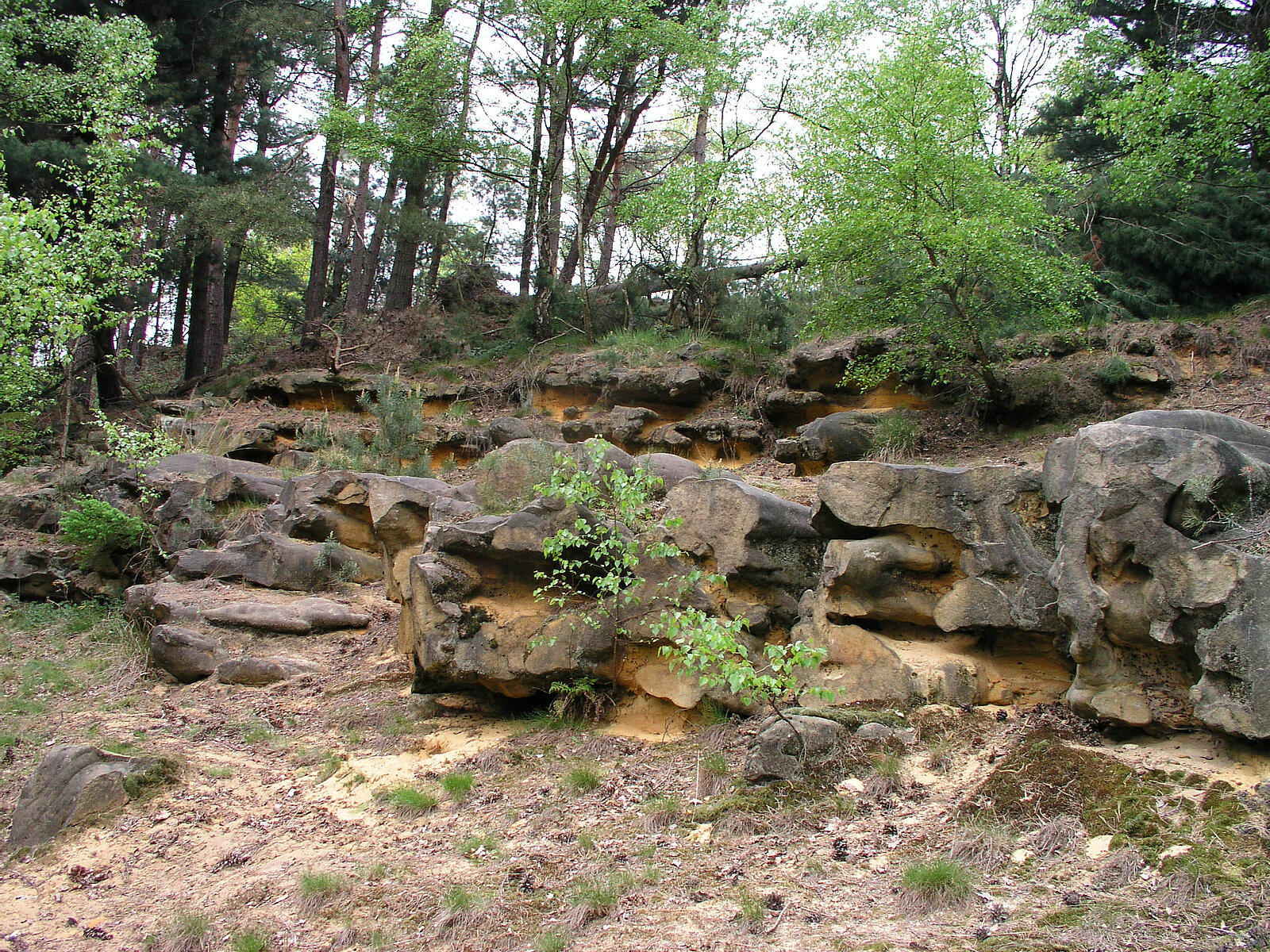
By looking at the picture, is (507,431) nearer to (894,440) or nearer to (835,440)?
(835,440)

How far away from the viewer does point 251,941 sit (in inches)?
172

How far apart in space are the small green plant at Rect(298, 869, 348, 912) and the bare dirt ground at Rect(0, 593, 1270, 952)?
0.01 m

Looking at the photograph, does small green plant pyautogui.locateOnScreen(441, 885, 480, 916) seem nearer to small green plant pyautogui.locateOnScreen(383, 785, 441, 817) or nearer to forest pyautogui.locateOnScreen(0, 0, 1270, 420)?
small green plant pyautogui.locateOnScreen(383, 785, 441, 817)

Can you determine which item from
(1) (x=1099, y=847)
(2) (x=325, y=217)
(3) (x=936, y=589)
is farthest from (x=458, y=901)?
(2) (x=325, y=217)

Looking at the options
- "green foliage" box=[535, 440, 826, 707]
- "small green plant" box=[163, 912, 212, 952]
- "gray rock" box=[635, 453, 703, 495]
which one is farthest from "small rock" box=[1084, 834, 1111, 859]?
"gray rock" box=[635, 453, 703, 495]

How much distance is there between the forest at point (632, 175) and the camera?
10273 millimetres

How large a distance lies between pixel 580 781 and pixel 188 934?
8.09 ft

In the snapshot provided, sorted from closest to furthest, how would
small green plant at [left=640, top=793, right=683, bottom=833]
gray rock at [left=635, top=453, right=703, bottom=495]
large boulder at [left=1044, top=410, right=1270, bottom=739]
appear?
1. large boulder at [left=1044, top=410, right=1270, bottom=739]
2. small green plant at [left=640, top=793, right=683, bottom=833]
3. gray rock at [left=635, top=453, right=703, bottom=495]

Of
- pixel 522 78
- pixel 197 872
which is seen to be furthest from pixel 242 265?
pixel 197 872

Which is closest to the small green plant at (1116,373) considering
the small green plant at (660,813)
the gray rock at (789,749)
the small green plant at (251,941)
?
the gray rock at (789,749)

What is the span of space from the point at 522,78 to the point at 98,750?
16.7 metres

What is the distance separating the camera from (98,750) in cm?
635

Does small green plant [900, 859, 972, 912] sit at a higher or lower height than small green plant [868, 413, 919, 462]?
lower

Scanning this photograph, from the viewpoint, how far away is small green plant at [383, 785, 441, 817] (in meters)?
5.77
